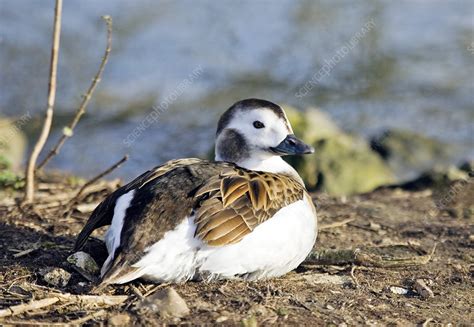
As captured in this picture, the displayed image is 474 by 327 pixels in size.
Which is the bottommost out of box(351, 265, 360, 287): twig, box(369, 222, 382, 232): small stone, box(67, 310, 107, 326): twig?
box(369, 222, 382, 232): small stone

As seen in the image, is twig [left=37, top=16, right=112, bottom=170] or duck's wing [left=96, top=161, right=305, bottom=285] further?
twig [left=37, top=16, right=112, bottom=170]

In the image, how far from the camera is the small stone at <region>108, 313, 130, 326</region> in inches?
158

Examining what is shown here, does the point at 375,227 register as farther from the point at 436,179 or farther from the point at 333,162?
the point at 333,162

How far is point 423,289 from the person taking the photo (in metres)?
4.98

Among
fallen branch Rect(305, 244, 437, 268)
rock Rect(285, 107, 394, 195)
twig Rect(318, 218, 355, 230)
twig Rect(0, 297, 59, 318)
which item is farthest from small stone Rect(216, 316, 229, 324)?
rock Rect(285, 107, 394, 195)

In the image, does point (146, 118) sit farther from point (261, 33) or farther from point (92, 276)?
point (92, 276)

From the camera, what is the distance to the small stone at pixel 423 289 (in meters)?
4.95

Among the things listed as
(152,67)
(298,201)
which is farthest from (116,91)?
(298,201)

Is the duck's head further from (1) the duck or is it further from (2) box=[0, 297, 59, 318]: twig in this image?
(2) box=[0, 297, 59, 318]: twig

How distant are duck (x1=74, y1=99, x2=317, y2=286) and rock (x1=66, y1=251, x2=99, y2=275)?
0.13 m

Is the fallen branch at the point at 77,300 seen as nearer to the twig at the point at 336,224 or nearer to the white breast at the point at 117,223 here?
the white breast at the point at 117,223

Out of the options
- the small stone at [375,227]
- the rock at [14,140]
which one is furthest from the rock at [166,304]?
the rock at [14,140]

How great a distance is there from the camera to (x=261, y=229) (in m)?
4.77

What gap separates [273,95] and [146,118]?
6.87 feet
